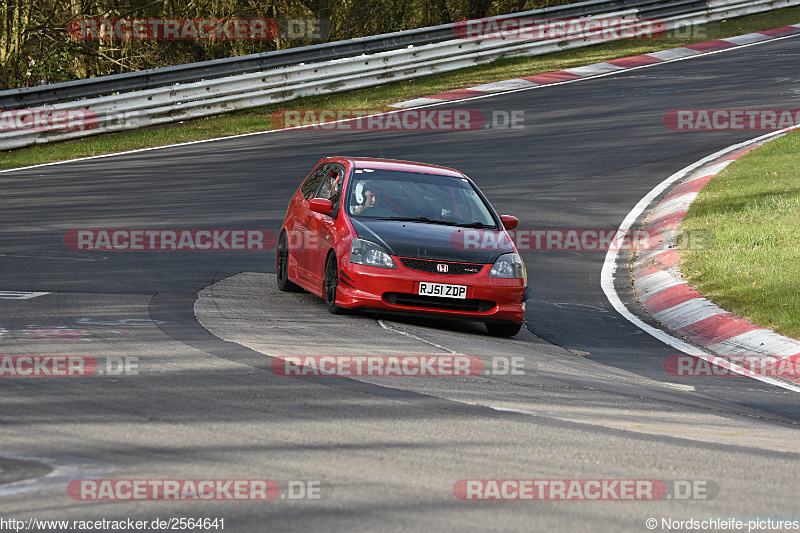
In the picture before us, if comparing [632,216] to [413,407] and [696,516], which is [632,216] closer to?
[413,407]

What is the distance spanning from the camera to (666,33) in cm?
3206

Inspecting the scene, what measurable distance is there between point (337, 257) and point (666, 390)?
3.52 m

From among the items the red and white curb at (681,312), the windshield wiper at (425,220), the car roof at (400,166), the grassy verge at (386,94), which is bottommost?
the red and white curb at (681,312)

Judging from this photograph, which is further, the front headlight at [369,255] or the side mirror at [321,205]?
the side mirror at [321,205]

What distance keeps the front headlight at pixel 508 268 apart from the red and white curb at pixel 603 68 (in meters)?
14.4

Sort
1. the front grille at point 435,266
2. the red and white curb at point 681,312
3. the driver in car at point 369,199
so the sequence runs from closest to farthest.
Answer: the red and white curb at point 681,312 < the front grille at point 435,266 < the driver in car at point 369,199

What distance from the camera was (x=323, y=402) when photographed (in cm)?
634

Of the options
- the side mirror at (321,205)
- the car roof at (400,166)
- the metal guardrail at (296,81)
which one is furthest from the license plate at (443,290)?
the metal guardrail at (296,81)

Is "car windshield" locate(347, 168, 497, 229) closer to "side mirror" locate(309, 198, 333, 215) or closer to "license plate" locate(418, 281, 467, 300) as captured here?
"side mirror" locate(309, 198, 333, 215)

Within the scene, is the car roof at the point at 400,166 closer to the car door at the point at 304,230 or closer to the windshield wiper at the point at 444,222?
the car door at the point at 304,230

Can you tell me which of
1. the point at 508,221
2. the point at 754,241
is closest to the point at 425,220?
the point at 508,221

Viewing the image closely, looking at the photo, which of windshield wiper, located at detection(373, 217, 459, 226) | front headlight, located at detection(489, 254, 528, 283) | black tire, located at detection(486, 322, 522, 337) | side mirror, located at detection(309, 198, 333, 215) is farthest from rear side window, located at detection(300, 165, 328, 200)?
black tire, located at detection(486, 322, 522, 337)

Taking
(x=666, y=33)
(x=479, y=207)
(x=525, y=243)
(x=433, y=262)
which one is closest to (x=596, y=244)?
(x=525, y=243)

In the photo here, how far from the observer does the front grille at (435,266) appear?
983 centimetres
